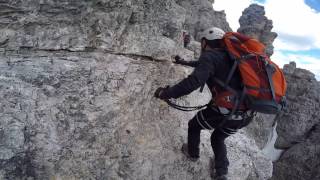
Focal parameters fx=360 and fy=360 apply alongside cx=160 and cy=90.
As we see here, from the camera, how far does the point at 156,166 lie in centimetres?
674

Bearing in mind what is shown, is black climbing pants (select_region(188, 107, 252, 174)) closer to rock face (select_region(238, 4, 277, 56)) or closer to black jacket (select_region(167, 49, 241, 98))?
black jacket (select_region(167, 49, 241, 98))

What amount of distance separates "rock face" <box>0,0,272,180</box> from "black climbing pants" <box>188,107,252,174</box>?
0.40 metres

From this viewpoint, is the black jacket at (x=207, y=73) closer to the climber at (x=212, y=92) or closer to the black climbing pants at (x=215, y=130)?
the climber at (x=212, y=92)

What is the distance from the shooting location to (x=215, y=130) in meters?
6.94

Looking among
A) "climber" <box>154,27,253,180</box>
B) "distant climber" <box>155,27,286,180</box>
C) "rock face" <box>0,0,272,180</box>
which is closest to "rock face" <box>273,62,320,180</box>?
"climber" <box>154,27,253,180</box>

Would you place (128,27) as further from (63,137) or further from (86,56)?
(63,137)

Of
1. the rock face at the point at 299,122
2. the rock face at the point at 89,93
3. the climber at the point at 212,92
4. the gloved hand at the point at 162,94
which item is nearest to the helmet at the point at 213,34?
the climber at the point at 212,92

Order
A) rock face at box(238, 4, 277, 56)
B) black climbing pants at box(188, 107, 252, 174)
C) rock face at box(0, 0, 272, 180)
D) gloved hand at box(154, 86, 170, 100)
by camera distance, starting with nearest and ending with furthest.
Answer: rock face at box(0, 0, 272, 180)
gloved hand at box(154, 86, 170, 100)
black climbing pants at box(188, 107, 252, 174)
rock face at box(238, 4, 277, 56)

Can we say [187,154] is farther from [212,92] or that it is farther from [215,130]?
[212,92]

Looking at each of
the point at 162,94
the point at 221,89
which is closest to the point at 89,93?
the point at 162,94

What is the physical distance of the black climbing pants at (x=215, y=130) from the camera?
6.49 m

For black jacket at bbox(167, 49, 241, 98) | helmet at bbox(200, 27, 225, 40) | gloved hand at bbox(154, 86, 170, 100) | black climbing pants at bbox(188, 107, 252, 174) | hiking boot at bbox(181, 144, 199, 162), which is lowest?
hiking boot at bbox(181, 144, 199, 162)

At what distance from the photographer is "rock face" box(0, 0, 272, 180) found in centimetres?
557

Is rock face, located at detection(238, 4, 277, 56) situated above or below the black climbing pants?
below
